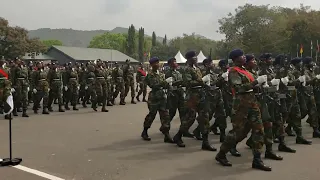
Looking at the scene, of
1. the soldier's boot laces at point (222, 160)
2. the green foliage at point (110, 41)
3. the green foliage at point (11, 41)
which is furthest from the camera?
the green foliage at point (110, 41)

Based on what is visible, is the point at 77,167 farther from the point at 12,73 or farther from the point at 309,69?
the point at 12,73

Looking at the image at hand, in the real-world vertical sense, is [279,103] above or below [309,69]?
below

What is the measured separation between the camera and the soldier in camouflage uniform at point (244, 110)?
6.19 meters

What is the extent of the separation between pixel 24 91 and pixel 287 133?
8.94 meters

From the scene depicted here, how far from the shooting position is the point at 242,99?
626 centimetres

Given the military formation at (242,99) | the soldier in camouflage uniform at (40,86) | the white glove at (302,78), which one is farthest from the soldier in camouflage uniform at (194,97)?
the soldier in camouflage uniform at (40,86)

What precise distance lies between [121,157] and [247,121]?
2.56 metres

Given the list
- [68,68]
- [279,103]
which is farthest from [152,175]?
[68,68]

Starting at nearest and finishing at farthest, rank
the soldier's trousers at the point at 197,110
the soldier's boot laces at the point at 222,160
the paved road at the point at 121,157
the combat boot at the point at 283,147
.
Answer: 1. the paved road at the point at 121,157
2. the soldier's boot laces at the point at 222,160
3. the combat boot at the point at 283,147
4. the soldier's trousers at the point at 197,110

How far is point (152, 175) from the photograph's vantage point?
6.00 meters

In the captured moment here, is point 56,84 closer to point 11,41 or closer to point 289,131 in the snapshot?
point 289,131

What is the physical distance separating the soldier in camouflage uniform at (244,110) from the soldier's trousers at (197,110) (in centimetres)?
127

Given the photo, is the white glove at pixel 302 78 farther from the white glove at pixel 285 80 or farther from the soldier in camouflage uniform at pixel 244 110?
the soldier in camouflage uniform at pixel 244 110

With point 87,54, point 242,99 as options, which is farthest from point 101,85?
point 87,54
